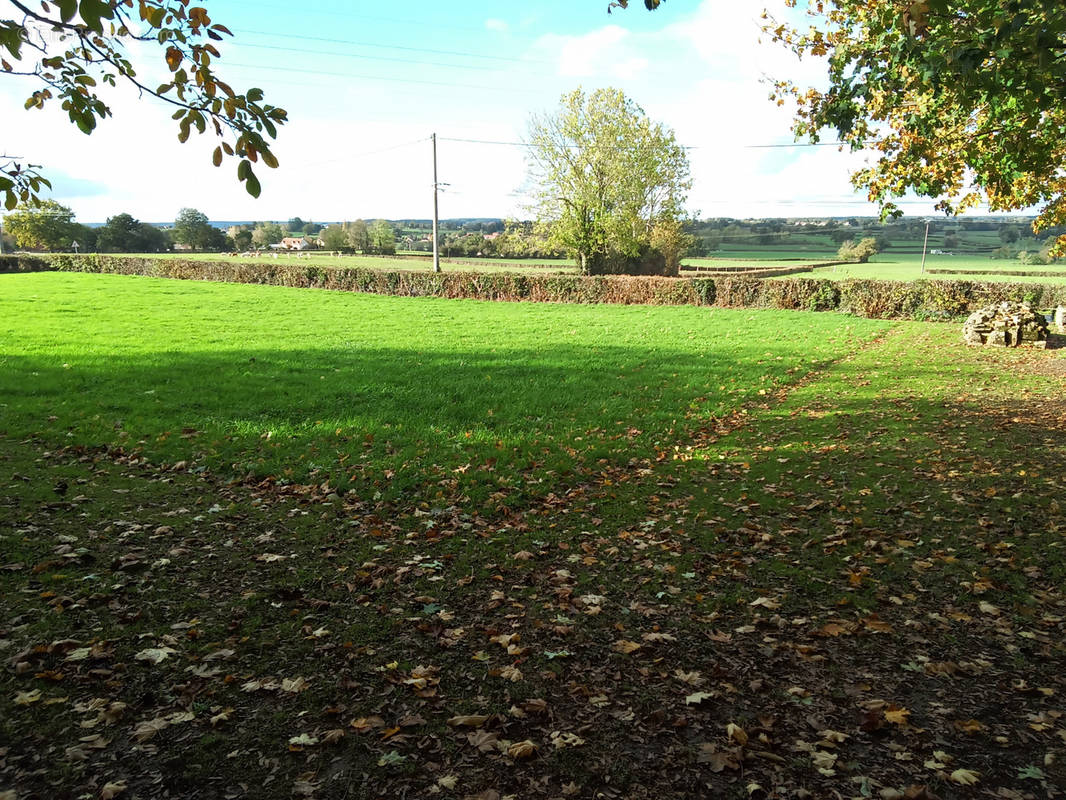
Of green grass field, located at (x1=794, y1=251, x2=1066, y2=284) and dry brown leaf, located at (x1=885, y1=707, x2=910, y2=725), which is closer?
dry brown leaf, located at (x1=885, y1=707, x2=910, y2=725)

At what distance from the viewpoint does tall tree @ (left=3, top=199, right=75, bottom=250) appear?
6806 centimetres

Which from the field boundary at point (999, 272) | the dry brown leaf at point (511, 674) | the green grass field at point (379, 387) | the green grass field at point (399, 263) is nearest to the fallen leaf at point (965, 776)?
the dry brown leaf at point (511, 674)

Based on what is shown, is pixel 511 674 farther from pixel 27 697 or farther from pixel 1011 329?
pixel 1011 329

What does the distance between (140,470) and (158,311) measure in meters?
18.1

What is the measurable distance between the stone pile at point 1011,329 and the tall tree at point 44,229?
3182 inches

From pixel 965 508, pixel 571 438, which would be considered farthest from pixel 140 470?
pixel 965 508

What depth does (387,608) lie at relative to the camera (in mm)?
4461

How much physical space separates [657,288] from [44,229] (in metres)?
74.0

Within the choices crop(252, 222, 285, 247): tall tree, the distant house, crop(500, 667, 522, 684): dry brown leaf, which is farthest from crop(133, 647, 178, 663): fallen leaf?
crop(252, 222, 285, 247): tall tree

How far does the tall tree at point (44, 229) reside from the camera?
68062mm

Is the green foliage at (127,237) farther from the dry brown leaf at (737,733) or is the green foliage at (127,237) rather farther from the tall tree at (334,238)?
the dry brown leaf at (737,733)

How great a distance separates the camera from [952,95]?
30.0 ft

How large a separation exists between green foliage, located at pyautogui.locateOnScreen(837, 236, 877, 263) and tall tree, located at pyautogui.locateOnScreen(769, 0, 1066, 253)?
63.6 meters

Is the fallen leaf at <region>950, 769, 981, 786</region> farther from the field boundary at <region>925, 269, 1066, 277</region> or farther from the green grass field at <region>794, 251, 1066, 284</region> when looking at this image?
the field boundary at <region>925, 269, 1066, 277</region>
